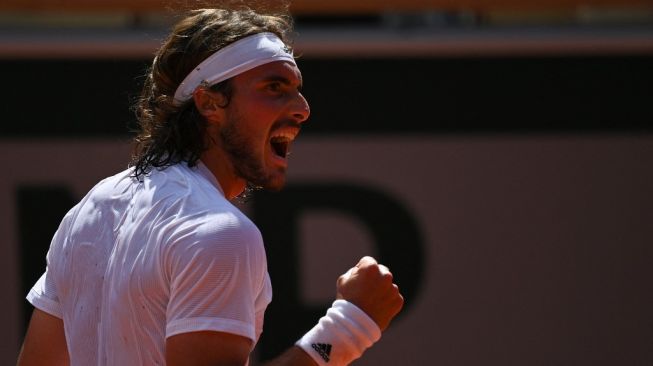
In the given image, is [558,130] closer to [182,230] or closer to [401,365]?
[401,365]

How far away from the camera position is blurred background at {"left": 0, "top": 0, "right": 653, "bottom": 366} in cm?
464

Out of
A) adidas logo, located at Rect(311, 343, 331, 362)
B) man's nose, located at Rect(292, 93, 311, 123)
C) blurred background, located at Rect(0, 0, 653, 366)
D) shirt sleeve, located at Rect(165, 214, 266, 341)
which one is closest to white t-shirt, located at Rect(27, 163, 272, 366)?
shirt sleeve, located at Rect(165, 214, 266, 341)

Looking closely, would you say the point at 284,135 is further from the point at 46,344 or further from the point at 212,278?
the point at 46,344

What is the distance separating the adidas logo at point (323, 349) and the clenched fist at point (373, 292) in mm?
99

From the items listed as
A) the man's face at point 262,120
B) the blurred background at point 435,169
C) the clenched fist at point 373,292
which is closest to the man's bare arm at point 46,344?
the man's face at point 262,120

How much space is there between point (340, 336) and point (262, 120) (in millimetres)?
426

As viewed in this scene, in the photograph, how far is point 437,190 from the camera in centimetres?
→ 470

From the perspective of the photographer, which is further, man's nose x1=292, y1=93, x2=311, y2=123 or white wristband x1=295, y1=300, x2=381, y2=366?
man's nose x1=292, y1=93, x2=311, y2=123

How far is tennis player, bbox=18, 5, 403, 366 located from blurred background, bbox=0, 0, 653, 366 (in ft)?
7.76

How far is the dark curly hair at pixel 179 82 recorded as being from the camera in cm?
211

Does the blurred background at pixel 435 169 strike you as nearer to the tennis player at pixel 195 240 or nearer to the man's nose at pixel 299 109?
the tennis player at pixel 195 240

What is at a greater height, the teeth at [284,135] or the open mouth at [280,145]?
the teeth at [284,135]

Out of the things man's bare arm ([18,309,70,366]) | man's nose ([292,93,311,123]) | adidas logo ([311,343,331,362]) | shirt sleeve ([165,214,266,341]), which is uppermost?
man's nose ([292,93,311,123])

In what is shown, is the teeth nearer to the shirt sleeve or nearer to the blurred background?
the shirt sleeve
